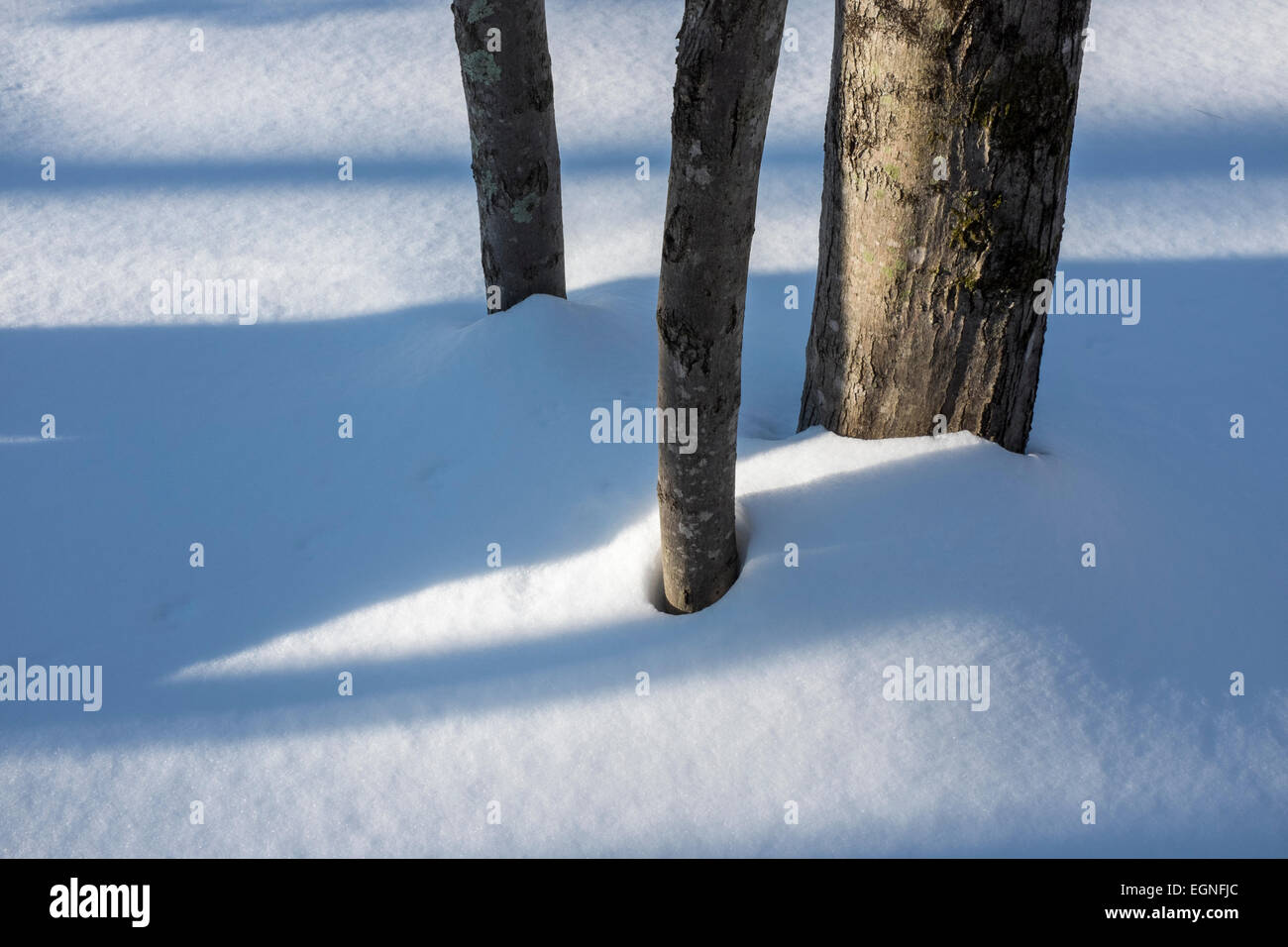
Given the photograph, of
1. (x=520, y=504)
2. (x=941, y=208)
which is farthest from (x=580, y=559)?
(x=941, y=208)

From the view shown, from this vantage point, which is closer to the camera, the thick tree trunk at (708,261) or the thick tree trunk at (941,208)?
the thick tree trunk at (708,261)

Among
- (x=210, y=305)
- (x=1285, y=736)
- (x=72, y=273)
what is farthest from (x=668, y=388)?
(x=72, y=273)

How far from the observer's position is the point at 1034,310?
2.89 metres

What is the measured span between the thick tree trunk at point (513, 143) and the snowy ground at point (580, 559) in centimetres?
22

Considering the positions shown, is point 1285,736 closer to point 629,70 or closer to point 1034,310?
point 1034,310

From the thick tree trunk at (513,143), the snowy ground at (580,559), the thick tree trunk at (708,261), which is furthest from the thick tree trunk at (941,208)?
the thick tree trunk at (513,143)

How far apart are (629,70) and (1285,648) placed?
188 inches

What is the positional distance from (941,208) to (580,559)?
1.38 metres

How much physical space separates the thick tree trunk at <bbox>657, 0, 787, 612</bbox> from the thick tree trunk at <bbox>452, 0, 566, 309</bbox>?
1.49m

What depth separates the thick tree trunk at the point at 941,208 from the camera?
2.57 m

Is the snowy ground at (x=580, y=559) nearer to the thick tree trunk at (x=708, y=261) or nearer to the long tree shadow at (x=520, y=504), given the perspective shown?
the long tree shadow at (x=520, y=504)

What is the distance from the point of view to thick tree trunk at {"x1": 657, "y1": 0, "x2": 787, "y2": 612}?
2.02m

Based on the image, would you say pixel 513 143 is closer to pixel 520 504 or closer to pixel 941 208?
pixel 520 504

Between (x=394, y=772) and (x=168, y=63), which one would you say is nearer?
(x=394, y=772)
